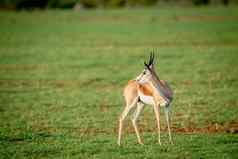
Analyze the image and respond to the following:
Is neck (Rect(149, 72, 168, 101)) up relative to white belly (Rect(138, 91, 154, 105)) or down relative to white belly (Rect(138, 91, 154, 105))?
up

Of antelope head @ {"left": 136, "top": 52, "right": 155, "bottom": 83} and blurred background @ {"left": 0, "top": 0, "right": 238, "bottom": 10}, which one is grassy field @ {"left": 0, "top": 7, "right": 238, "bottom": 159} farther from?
blurred background @ {"left": 0, "top": 0, "right": 238, "bottom": 10}

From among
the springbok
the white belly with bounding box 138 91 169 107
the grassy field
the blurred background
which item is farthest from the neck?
the blurred background

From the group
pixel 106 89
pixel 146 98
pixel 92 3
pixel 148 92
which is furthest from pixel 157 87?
pixel 92 3

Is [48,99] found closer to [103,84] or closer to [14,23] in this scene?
[103,84]

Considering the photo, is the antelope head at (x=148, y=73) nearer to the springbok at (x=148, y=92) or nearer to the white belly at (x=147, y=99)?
the springbok at (x=148, y=92)

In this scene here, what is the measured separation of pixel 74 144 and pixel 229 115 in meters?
4.78

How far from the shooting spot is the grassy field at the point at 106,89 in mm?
11055

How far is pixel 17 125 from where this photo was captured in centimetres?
1335

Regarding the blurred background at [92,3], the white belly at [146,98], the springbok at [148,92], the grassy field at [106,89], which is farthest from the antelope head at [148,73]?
the blurred background at [92,3]

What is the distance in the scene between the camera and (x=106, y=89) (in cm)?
1888

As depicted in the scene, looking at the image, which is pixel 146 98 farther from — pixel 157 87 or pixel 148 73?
pixel 148 73

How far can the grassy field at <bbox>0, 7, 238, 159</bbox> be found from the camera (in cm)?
1105

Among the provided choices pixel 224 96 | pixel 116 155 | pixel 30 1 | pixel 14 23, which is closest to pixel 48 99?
pixel 224 96

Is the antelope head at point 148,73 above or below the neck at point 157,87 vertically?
above
